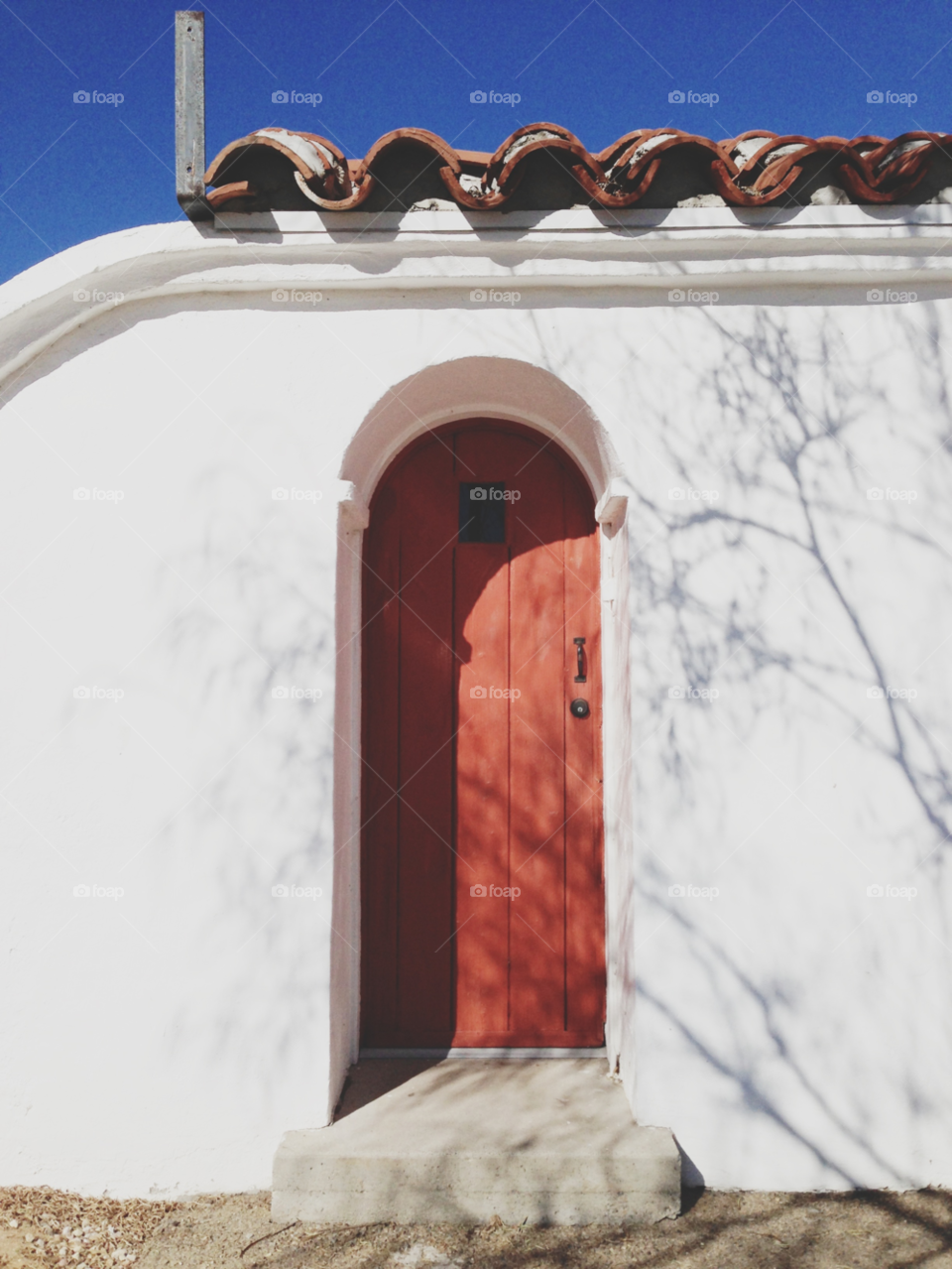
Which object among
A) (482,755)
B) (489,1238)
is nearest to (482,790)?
(482,755)

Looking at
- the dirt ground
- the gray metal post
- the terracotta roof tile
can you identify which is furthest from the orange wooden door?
the gray metal post

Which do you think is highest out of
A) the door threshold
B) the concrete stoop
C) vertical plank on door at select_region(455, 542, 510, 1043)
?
vertical plank on door at select_region(455, 542, 510, 1043)

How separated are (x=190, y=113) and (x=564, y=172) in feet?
4.88

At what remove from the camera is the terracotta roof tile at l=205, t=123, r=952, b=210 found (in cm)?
298

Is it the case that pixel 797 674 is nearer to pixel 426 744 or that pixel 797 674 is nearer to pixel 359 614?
pixel 426 744

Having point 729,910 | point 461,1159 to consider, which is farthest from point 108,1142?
point 729,910

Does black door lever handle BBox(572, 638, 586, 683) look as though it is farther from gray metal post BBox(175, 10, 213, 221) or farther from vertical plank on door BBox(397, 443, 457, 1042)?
gray metal post BBox(175, 10, 213, 221)

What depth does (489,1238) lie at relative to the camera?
8.36 feet

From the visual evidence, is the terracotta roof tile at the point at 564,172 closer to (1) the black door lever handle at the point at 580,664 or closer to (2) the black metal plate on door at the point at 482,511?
(2) the black metal plate on door at the point at 482,511

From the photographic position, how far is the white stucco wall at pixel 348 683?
285 cm

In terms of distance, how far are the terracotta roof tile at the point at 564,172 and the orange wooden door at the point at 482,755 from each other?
0.97m

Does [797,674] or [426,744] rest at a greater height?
[797,674]

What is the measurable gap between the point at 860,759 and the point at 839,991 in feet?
2.78

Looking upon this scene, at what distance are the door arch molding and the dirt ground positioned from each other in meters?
0.41
